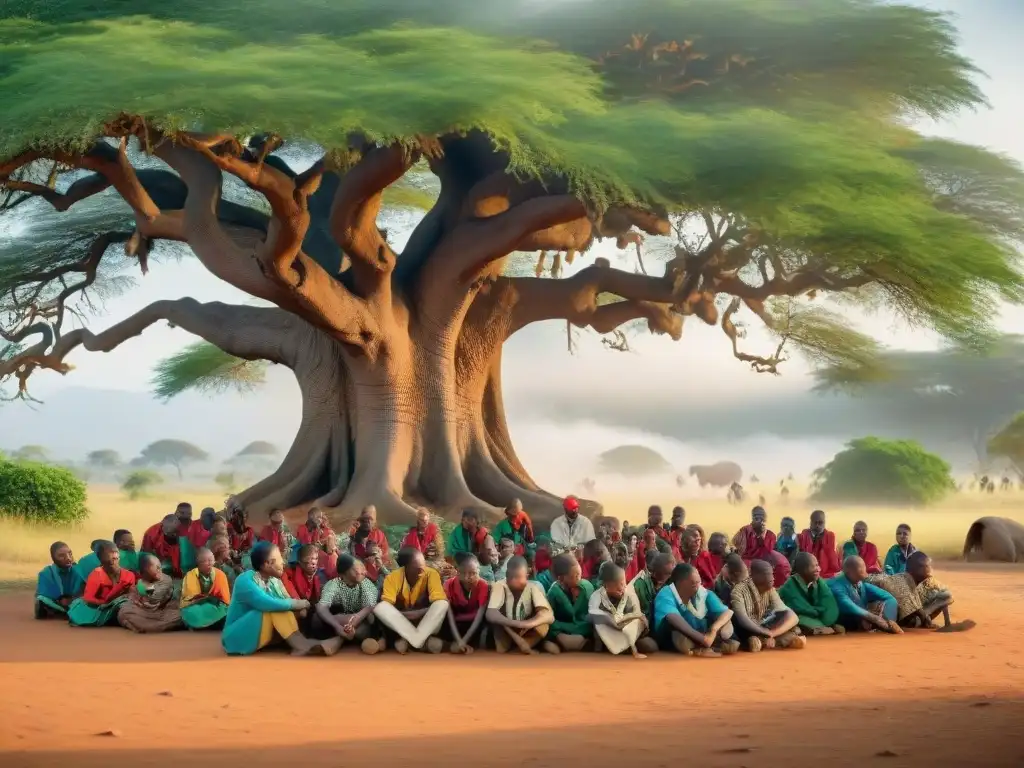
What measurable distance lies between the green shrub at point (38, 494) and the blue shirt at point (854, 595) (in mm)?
13814

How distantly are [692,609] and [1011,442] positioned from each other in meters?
31.8

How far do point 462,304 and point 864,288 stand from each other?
21.1 ft

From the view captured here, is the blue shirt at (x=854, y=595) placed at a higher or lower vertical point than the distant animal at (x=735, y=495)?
lower

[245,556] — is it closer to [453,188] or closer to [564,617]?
[564,617]

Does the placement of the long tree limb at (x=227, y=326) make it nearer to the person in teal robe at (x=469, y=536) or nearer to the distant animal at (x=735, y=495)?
the person in teal robe at (x=469, y=536)

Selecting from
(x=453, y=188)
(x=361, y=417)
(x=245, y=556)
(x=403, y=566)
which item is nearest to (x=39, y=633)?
(x=245, y=556)

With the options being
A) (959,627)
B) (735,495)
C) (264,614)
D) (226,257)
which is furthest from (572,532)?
(735,495)

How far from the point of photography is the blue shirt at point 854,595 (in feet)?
37.3

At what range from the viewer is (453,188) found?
1922cm

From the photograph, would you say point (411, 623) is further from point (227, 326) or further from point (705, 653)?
point (227, 326)

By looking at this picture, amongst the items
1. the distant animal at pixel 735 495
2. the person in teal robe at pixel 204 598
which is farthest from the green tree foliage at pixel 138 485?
the person in teal robe at pixel 204 598

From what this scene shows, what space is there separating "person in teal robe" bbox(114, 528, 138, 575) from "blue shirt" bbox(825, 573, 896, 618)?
20.1ft

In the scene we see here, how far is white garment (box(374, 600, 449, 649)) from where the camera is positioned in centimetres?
1007

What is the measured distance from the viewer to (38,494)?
70.5ft
